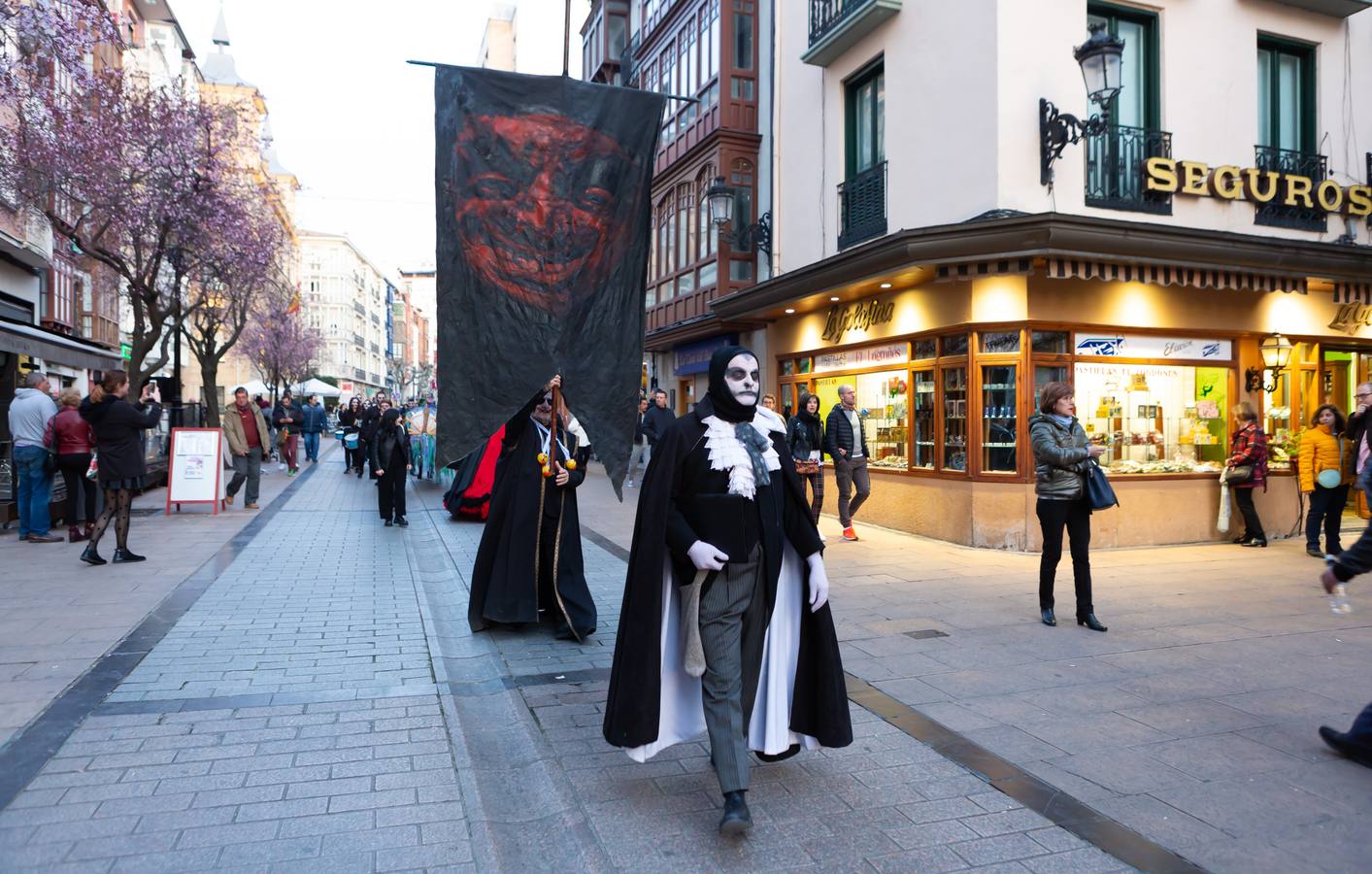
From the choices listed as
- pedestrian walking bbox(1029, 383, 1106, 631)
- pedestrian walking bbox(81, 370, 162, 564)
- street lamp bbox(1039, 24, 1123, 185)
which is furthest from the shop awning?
street lamp bbox(1039, 24, 1123, 185)

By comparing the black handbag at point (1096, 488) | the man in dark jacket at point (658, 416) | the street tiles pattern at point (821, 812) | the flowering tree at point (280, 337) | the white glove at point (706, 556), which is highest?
the flowering tree at point (280, 337)

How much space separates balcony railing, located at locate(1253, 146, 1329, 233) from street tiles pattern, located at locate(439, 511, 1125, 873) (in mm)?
10324

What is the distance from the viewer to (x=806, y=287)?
41.7ft

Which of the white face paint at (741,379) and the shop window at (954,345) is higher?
the shop window at (954,345)

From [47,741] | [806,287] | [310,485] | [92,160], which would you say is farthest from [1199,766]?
[310,485]

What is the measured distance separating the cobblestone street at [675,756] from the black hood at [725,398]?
5.10ft

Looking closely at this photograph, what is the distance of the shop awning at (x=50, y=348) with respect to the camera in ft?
44.5

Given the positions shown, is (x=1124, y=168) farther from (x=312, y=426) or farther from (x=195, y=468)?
(x=312, y=426)

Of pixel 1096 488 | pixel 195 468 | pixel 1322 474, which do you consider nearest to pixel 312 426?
pixel 195 468

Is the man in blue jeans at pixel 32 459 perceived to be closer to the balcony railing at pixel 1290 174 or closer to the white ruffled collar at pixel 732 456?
the white ruffled collar at pixel 732 456

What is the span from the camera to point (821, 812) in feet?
11.6

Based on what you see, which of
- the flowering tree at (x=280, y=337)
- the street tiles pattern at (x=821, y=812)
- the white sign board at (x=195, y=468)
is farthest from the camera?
the flowering tree at (x=280, y=337)

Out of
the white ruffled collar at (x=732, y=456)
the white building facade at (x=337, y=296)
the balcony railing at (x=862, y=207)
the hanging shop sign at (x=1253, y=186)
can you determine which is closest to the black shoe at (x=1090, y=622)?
the white ruffled collar at (x=732, y=456)

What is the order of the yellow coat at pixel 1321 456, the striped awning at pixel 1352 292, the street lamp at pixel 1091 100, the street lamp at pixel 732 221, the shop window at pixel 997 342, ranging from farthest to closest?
1. the street lamp at pixel 732 221
2. the striped awning at pixel 1352 292
3. the shop window at pixel 997 342
4. the yellow coat at pixel 1321 456
5. the street lamp at pixel 1091 100
